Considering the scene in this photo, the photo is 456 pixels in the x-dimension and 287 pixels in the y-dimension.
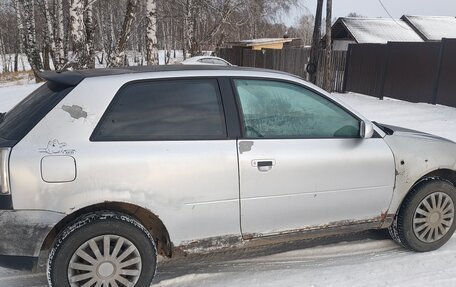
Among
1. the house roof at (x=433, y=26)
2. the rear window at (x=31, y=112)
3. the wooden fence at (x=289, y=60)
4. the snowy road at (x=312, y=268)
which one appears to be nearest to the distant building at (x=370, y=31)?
the house roof at (x=433, y=26)

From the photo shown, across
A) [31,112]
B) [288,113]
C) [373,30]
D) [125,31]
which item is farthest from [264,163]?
[373,30]

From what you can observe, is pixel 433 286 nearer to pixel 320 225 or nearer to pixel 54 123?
pixel 320 225

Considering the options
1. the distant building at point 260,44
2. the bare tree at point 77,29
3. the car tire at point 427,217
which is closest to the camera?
the car tire at point 427,217

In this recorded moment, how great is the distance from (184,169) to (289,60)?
1876 cm

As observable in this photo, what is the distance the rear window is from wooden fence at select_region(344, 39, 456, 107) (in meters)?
11.0

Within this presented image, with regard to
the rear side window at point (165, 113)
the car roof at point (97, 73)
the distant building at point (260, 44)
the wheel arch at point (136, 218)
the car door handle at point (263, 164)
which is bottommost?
the distant building at point (260, 44)

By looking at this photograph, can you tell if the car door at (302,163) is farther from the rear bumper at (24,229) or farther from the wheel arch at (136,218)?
the rear bumper at (24,229)

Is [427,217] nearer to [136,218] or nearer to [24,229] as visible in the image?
[136,218]

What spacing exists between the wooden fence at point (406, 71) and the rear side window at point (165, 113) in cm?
1027

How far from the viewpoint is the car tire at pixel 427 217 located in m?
3.71

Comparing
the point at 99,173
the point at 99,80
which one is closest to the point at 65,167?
the point at 99,173

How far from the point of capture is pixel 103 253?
2873 millimetres

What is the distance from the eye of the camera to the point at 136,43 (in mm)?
46156

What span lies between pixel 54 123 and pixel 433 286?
2.84 meters
